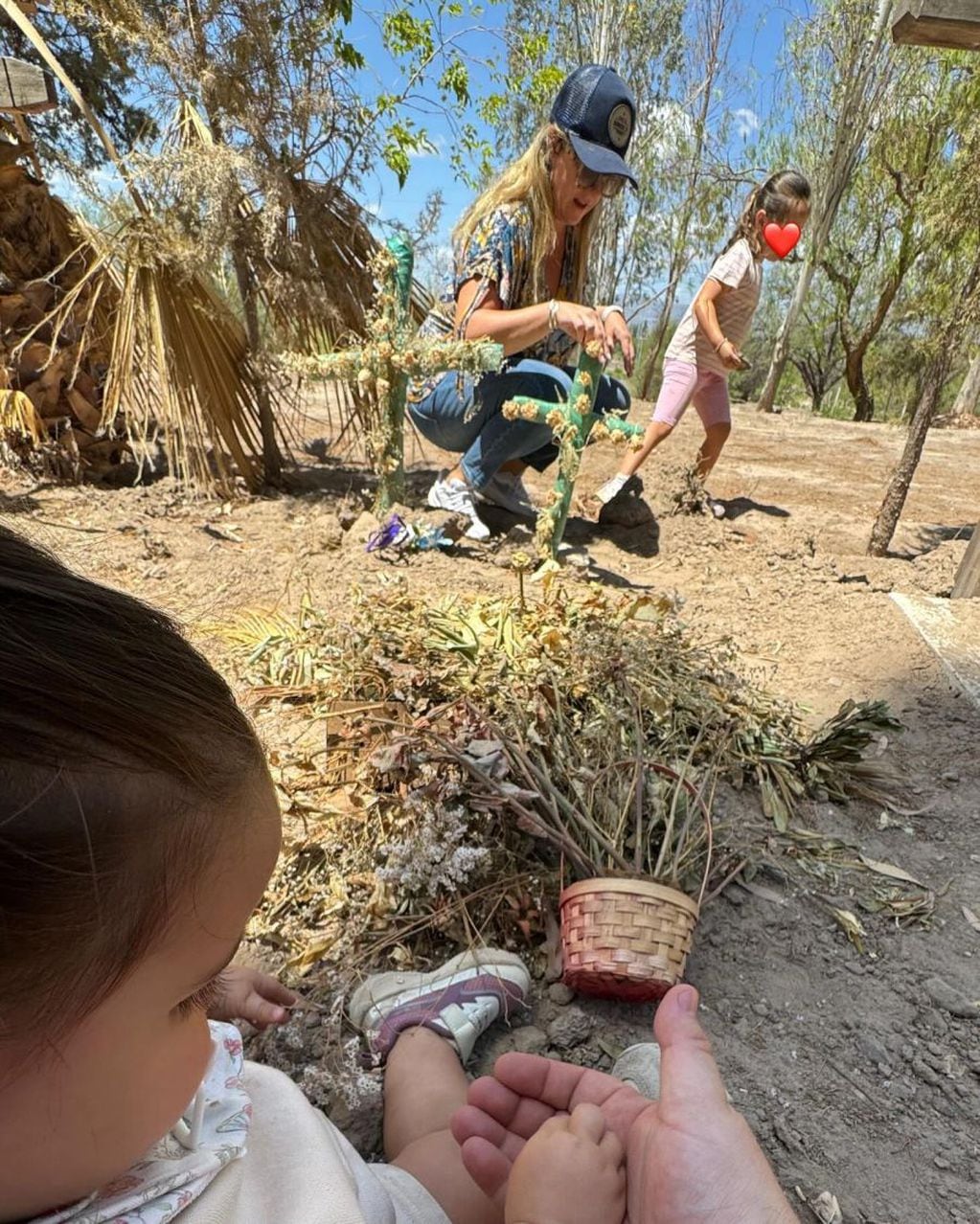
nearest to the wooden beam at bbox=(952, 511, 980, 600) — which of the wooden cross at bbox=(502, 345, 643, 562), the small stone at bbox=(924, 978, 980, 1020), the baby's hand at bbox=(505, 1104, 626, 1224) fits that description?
the wooden cross at bbox=(502, 345, 643, 562)

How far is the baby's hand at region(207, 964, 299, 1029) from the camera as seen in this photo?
1.15 m

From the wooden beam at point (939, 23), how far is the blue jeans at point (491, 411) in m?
1.43

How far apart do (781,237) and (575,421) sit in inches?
88.8

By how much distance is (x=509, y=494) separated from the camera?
3.71m

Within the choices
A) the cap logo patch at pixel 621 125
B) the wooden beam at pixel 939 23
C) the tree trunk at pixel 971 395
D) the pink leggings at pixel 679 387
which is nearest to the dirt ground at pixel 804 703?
the pink leggings at pixel 679 387

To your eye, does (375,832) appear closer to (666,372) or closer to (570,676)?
(570,676)

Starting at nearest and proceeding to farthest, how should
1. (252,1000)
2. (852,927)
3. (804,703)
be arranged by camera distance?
(252,1000) < (852,927) < (804,703)

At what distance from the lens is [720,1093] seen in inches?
32.2

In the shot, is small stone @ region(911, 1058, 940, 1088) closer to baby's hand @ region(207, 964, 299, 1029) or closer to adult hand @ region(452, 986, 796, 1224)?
adult hand @ region(452, 986, 796, 1224)

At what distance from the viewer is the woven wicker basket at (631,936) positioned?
1199 mm

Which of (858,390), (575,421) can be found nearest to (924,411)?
(575,421)

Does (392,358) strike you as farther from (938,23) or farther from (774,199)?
(774,199)

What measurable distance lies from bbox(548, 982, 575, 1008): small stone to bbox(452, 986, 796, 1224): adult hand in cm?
33

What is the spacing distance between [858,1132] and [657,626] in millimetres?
1300
